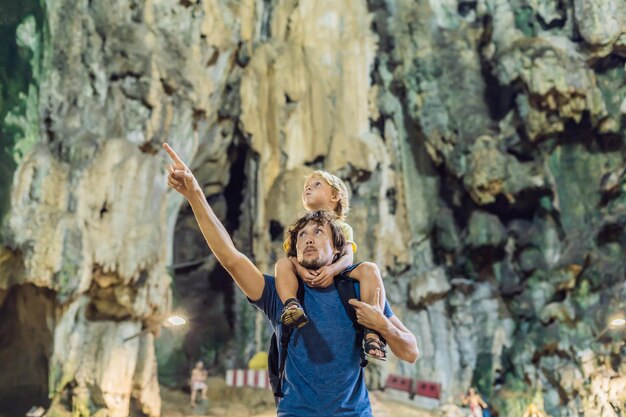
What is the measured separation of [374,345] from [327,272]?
306 mm

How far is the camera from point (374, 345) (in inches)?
72.3

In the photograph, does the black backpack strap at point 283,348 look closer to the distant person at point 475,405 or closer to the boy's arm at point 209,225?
the boy's arm at point 209,225

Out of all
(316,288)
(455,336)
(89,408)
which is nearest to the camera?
(316,288)

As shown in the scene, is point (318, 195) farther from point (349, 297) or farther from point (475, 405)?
point (475, 405)

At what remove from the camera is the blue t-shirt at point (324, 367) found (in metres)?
1.84

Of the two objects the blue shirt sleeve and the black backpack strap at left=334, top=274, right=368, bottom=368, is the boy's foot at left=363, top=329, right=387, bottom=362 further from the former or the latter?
the blue shirt sleeve

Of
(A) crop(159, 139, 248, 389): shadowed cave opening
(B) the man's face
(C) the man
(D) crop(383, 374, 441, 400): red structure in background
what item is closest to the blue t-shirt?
(C) the man

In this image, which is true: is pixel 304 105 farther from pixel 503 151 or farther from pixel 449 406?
pixel 449 406

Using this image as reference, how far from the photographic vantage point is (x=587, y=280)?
14305mm

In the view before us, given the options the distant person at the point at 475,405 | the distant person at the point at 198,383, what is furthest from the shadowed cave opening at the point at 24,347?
the distant person at the point at 475,405

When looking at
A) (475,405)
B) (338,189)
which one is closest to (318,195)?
(338,189)

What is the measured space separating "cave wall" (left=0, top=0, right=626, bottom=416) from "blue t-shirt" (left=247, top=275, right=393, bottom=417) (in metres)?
8.04

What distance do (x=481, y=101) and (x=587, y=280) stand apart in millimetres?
5436

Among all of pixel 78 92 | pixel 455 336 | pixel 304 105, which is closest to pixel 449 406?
pixel 455 336
